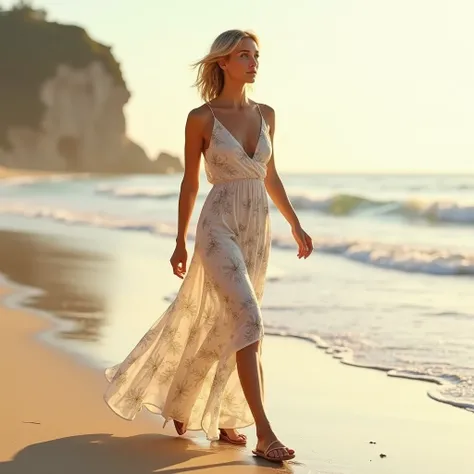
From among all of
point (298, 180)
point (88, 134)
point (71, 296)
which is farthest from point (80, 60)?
point (71, 296)

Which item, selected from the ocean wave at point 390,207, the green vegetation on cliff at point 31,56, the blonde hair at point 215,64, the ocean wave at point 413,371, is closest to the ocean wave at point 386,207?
the ocean wave at point 390,207

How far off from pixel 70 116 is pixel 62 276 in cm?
7737

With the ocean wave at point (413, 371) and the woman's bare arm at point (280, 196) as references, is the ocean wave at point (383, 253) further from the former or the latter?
the woman's bare arm at point (280, 196)

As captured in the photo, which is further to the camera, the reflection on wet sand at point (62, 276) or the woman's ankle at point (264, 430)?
the reflection on wet sand at point (62, 276)

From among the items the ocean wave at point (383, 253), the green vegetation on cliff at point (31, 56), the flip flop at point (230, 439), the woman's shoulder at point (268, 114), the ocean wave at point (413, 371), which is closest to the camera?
the flip flop at point (230, 439)

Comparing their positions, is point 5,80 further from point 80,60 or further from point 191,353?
point 191,353

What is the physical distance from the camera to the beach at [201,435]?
182 inches

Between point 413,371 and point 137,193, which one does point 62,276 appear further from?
point 137,193

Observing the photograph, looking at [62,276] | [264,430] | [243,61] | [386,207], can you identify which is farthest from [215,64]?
[386,207]

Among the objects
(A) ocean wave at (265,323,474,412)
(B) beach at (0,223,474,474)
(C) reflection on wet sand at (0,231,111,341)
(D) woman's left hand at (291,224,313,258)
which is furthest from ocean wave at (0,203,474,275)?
(D) woman's left hand at (291,224,313,258)

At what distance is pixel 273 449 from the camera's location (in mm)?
Result: 4633

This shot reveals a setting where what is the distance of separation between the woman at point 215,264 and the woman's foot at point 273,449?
0.24m

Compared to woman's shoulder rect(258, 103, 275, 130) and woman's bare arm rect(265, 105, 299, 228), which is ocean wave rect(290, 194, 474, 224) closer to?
woman's bare arm rect(265, 105, 299, 228)

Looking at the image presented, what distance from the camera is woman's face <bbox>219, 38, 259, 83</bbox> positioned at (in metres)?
4.97
